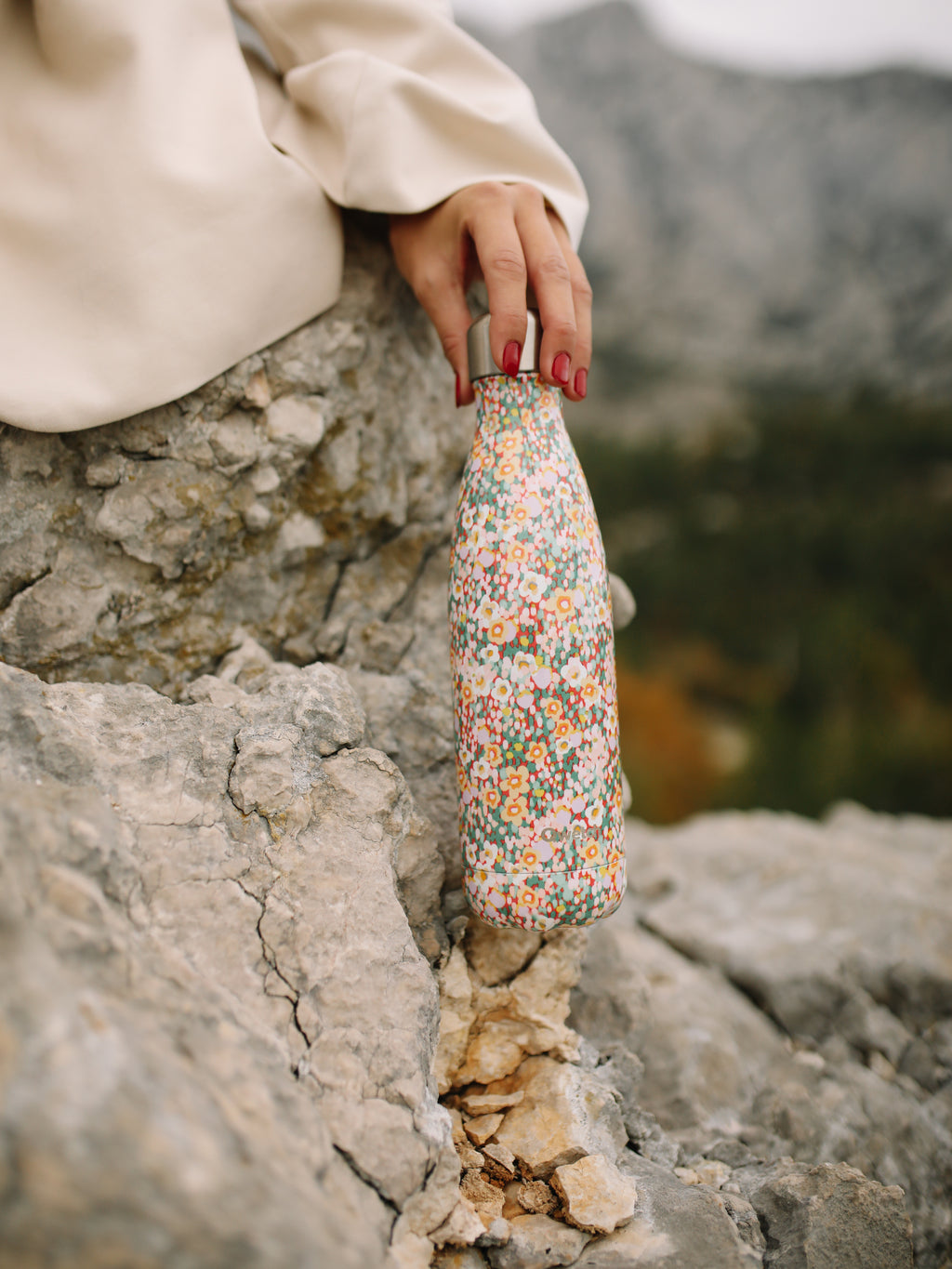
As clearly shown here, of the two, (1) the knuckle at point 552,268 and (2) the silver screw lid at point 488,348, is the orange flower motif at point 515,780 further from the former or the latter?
(1) the knuckle at point 552,268

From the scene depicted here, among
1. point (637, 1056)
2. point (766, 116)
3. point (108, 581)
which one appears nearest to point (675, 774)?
point (637, 1056)

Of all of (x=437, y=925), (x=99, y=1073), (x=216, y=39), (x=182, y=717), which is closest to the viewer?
(x=99, y=1073)

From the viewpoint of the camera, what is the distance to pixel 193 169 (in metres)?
1.21

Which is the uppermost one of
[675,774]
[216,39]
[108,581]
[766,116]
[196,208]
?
[216,39]

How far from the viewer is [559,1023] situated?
1273 millimetres

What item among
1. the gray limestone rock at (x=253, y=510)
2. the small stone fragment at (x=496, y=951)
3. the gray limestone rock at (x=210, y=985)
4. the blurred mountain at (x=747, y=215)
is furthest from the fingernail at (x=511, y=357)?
the blurred mountain at (x=747, y=215)

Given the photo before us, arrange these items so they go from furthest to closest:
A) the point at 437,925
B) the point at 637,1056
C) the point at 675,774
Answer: the point at 675,774 → the point at 637,1056 → the point at 437,925

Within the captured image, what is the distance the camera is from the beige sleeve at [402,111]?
1296 millimetres

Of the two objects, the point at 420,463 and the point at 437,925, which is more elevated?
the point at 420,463

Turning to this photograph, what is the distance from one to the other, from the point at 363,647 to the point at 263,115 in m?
0.96

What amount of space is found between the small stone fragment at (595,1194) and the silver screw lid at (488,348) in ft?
3.53

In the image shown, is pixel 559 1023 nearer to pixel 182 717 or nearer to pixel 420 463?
pixel 182 717

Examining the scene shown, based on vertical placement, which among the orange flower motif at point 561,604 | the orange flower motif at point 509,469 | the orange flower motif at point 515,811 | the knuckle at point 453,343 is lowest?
the orange flower motif at point 515,811

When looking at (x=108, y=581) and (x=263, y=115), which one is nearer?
(x=108, y=581)
